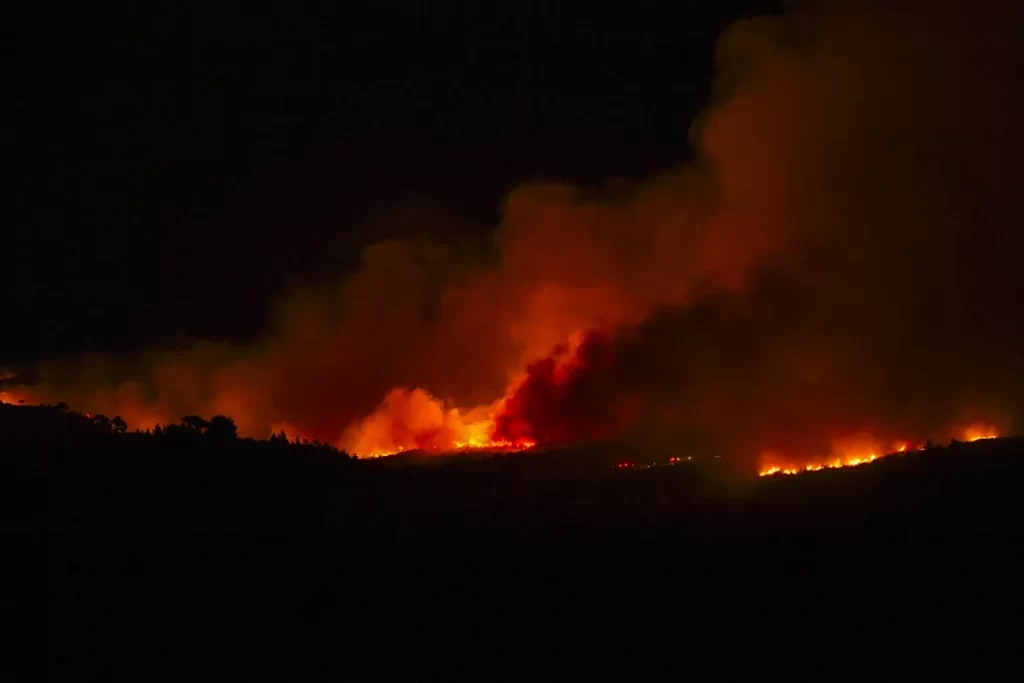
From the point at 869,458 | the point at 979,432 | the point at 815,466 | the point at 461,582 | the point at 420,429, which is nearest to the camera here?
the point at 461,582

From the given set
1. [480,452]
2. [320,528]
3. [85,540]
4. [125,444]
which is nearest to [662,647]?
[320,528]

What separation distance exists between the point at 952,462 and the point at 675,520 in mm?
7701

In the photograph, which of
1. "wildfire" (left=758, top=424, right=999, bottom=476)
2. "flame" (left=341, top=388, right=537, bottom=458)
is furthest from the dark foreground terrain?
"flame" (left=341, top=388, right=537, bottom=458)

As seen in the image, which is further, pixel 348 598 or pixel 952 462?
pixel 952 462

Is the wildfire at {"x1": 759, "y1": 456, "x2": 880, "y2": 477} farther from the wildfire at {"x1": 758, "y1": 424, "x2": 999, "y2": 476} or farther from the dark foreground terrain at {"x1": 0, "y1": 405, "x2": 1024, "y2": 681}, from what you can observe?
the dark foreground terrain at {"x1": 0, "y1": 405, "x2": 1024, "y2": 681}

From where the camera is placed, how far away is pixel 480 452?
26562 millimetres

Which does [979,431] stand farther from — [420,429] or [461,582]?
[461,582]

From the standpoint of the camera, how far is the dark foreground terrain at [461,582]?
773 centimetres

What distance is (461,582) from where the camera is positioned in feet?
30.9

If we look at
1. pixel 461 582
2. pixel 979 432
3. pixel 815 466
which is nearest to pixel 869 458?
pixel 815 466

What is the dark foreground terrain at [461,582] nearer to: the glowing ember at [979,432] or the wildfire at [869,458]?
the wildfire at [869,458]

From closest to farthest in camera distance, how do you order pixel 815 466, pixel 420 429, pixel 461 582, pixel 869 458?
pixel 461 582 → pixel 815 466 → pixel 869 458 → pixel 420 429

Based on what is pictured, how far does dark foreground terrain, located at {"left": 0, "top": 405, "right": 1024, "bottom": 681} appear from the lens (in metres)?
7.73

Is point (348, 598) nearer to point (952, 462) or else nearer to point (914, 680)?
point (914, 680)
